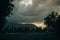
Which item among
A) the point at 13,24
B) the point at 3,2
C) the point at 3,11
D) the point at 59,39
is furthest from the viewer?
the point at 13,24

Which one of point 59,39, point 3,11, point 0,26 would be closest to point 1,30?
point 0,26

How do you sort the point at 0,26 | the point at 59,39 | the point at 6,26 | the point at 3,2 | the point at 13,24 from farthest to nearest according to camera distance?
1. the point at 13,24
2. the point at 6,26
3. the point at 0,26
4. the point at 3,2
5. the point at 59,39

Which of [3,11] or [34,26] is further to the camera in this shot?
[34,26]

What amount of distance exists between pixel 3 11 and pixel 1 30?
257 inches

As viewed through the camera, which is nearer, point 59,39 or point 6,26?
point 59,39

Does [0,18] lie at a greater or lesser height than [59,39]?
greater

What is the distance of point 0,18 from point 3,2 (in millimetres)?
8185

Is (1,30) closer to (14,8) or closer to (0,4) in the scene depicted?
(14,8)

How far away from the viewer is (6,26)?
36.7 meters

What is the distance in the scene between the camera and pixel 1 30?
102 ft

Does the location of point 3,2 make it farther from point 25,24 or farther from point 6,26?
point 25,24

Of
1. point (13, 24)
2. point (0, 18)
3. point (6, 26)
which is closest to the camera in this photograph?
point (0, 18)

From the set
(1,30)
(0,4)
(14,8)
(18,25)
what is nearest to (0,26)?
(1,30)

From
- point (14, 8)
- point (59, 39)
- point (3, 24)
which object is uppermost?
point (14, 8)
